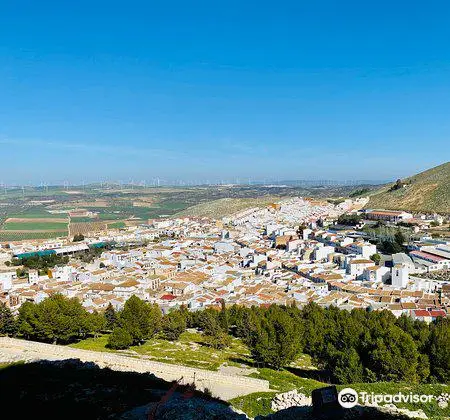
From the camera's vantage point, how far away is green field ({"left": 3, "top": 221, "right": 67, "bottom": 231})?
9212cm

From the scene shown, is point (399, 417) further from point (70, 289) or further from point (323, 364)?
point (70, 289)

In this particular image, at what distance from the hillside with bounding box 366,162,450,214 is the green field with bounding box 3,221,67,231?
68.4 meters

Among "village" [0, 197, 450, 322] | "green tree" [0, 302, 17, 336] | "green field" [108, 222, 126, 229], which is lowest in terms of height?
A: "green field" [108, 222, 126, 229]

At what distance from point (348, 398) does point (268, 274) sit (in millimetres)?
25433

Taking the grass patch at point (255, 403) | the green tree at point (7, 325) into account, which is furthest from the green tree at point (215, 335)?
the green tree at point (7, 325)

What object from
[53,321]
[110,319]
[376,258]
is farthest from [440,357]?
[376,258]

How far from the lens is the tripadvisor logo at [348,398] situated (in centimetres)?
832

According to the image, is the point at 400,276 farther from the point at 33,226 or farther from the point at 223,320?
the point at 33,226

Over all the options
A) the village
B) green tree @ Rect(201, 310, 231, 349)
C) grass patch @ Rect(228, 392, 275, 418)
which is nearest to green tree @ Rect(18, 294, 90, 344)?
green tree @ Rect(201, 310, 231, 349)

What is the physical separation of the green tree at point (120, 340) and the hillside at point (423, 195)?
4867 cm

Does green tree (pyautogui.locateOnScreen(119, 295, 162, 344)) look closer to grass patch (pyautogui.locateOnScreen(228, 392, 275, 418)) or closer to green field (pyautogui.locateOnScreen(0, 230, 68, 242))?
grass patch (pyautogui.locateOnScreen(228, 392, 275, 418))

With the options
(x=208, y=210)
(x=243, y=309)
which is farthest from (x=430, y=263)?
(x=208, y=210)

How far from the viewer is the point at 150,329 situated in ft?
57.3

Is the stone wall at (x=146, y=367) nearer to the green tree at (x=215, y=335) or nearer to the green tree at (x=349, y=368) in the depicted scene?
the green tree at (x=349, y=368)
